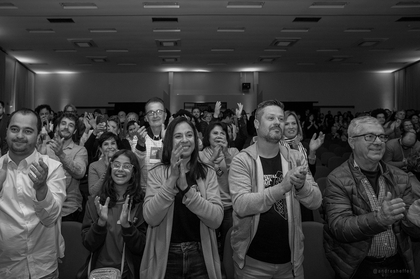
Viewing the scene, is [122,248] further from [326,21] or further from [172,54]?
[172,54]

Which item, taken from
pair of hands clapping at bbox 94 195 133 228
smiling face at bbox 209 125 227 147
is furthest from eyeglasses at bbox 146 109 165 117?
pair of hands clapping at bbox 94 195 133 228

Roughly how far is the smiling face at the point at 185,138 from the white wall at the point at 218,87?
47.0 feet

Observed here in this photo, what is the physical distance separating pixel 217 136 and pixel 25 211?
2.14 metres

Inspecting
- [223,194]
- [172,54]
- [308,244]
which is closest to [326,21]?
[172,54]

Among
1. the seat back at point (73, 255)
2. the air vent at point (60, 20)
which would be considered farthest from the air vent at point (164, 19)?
the seat back at point (73, 255)

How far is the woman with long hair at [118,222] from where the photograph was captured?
7.56ft

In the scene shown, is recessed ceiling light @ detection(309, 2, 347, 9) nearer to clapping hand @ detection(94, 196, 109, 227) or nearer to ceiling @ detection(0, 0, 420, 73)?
ceiling @ detection(0, 0, 420, 73)

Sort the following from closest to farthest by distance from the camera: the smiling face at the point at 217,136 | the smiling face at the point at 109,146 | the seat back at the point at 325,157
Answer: the smiling face at the point at 109,146 < the smiling face at the point at 217,136 < the seat back at the point at 325,157

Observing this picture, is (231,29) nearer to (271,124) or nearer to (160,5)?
(160,5)

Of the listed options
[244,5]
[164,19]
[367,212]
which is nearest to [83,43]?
[164,19]

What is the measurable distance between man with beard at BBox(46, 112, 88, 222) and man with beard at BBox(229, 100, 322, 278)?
162 cm

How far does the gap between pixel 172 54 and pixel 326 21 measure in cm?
561

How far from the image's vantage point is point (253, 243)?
232cm

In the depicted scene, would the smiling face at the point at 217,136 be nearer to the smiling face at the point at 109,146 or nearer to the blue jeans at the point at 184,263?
the smiling face at the point at 109,146
